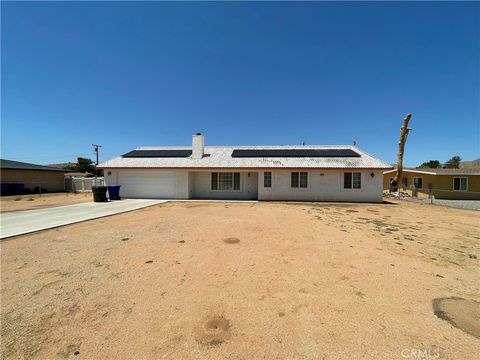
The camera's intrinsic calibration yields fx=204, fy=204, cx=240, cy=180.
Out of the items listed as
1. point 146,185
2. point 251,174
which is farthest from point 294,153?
point 146,185

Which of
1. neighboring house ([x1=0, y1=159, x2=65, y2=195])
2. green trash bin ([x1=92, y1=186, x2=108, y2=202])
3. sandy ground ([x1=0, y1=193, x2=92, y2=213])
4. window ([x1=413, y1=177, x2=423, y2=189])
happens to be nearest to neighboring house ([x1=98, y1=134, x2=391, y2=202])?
green trash bin ([x1=92, y1=186, x2=108, y2=202])

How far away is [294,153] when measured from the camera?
17750 mm

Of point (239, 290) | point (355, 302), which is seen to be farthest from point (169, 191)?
point (355, 302)

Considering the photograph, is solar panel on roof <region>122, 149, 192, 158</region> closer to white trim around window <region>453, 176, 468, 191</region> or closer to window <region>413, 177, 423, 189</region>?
window <region>413, 177, 423, 189</region>

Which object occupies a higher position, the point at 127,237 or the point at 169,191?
the point at 169,191

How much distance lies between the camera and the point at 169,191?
1691 cm

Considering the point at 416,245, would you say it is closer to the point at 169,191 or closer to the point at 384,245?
the point at 384,245

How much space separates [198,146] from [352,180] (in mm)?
12940

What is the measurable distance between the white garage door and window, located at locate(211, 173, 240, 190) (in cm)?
378

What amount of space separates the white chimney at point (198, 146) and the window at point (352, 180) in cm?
1199

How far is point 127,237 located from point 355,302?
6197 mm

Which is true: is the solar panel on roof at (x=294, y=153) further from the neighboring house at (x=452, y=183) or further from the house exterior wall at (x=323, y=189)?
the neighboring house at (x=452, y=183)

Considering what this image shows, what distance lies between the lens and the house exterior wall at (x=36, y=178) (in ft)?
71.1

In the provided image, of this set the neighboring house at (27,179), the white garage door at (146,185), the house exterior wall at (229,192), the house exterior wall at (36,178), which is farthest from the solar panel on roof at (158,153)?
the house exterior wall at (36,178)
